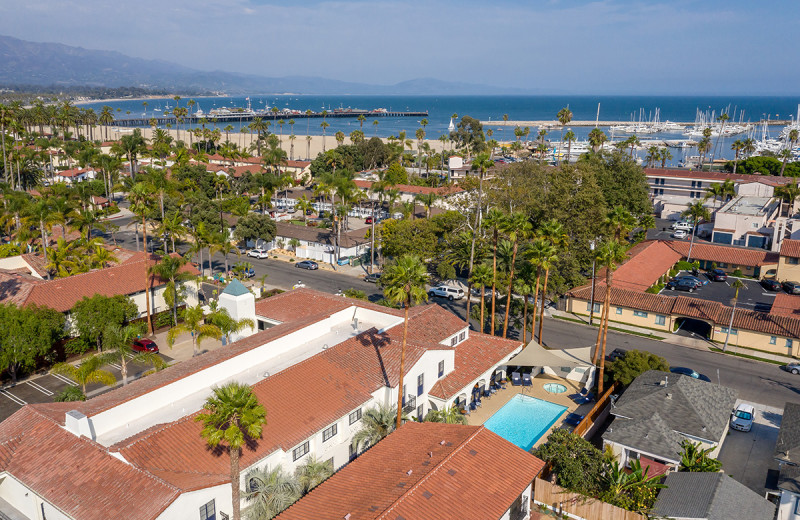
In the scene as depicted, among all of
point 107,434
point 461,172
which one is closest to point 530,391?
point 107,434

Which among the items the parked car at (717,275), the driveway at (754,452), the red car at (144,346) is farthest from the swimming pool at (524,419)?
the parked car at (717,275)

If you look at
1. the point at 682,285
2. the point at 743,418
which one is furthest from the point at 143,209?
the point at 682,285

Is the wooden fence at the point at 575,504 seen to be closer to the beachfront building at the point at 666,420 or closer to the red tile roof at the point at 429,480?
the red tile roof at the point at 429,480

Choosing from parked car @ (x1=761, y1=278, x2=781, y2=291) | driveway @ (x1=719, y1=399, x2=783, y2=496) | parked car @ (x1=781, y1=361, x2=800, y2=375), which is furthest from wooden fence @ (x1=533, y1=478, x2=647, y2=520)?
parked car @ (x1=761, y1=278, x2=781, y2=291)

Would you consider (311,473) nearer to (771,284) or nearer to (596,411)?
(596,411)

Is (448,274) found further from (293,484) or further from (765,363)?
(293,484)

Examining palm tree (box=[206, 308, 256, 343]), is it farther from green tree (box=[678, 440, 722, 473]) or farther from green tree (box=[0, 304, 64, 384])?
green tree (box=[678, 440, 722, 473])
